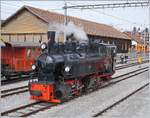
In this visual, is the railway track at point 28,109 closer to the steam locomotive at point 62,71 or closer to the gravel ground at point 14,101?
the steam locomotive at point 62,71

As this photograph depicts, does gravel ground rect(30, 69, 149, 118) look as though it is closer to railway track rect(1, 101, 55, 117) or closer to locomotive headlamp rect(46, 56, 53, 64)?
railway track rect(1, 101, 55, 117)

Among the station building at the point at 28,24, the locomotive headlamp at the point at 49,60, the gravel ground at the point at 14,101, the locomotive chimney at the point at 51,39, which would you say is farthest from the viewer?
the station building at the point at 28,24

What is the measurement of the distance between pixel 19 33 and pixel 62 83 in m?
36.8

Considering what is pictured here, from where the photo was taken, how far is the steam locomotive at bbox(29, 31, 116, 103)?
14875 millimetres

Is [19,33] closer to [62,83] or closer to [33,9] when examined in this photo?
[33,9]

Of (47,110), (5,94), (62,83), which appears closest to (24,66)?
(5,94)

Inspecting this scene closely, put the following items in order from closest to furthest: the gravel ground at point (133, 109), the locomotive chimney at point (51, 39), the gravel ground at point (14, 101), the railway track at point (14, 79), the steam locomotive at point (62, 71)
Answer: the gravel ground at point (133, 109), the gravel ground at point (14, 101), the steam locomotive at point (62, 71), the locomotive chimney at point (51, 39), the railway track at point (14, 79)

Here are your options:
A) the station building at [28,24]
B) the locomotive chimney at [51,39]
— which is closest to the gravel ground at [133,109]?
the locomotive chimney at [51,39]

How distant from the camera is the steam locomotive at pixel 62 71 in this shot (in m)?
14.9

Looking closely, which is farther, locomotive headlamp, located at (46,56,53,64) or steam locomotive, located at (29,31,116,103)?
locomotive headlamp, located at (46,56,53,64)

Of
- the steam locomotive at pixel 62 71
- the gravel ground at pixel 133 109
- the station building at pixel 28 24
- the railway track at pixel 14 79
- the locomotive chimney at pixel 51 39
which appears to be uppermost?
the station building at pixel 28 24

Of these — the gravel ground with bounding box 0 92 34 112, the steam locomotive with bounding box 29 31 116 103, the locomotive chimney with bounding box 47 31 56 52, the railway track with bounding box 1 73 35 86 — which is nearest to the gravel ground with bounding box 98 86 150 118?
the steam locomotive with bounding box 29 31 116 103

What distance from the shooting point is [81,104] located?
47.3 ft

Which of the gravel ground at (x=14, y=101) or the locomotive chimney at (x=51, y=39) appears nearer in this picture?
the gravel ground at (x=14, y=101)
